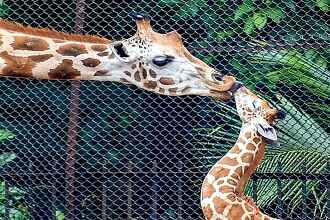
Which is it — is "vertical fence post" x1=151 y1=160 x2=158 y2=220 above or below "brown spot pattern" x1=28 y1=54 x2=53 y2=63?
below

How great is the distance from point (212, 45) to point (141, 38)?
1802 mm

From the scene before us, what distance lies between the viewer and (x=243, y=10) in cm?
476

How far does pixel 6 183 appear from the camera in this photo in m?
4.74

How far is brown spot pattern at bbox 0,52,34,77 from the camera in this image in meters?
3.08

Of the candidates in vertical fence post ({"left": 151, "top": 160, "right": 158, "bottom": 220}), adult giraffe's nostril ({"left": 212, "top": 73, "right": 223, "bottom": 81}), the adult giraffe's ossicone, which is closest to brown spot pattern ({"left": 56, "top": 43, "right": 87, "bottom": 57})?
the adult giraffe's ossicone

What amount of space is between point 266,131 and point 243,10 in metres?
1.95

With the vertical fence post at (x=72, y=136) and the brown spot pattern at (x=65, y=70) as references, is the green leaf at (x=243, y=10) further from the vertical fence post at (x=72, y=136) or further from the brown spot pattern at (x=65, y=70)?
the brown spot pattern at (x=65, y=70)

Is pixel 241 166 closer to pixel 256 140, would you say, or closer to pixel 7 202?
pixel 256 140

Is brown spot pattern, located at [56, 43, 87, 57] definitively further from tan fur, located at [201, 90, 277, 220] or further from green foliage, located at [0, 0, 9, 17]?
green foliage, located at [0, 0, 9, 17]

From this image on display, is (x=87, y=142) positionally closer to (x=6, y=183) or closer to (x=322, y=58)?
(x=6, y=183)

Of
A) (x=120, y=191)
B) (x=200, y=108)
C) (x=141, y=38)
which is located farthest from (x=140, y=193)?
(x=141, y=38)

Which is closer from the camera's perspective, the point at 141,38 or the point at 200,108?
the point at 141,38

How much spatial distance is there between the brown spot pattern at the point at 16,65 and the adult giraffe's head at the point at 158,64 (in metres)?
0.29

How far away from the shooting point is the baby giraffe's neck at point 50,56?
3064 millimetres
